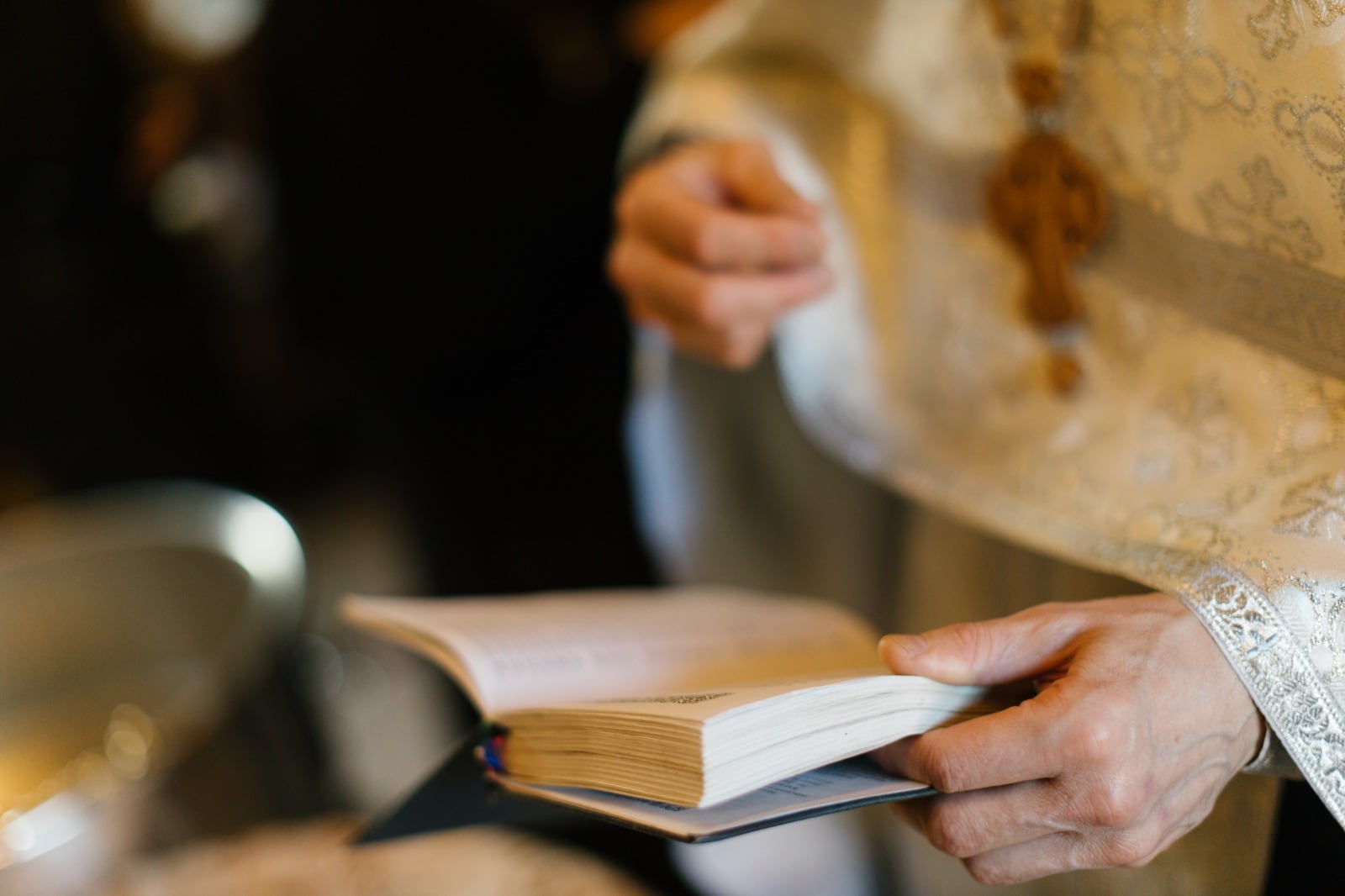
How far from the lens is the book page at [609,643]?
607mm

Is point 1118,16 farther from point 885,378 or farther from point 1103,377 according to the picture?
point 885,378

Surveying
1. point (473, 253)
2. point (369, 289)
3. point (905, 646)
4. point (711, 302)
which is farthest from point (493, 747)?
point (369, 289)

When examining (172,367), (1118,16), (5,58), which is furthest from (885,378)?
(5,58)

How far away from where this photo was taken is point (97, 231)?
107 inches

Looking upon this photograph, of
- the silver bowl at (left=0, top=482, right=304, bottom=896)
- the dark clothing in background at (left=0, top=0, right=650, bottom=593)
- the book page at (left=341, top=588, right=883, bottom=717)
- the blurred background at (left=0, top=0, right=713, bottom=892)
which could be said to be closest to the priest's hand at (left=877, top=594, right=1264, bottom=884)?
the book page at (left=341, top=588, right=883, bottom=717)

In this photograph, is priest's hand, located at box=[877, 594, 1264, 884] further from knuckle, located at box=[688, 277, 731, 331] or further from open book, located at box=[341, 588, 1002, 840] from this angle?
knuckle, located at box=[688, 277, 731, 331]

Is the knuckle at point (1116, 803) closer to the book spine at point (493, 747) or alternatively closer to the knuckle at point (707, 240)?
the book spine at point (493, 747)

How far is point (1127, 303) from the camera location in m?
0.68

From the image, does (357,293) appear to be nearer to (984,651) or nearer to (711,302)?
(711,302)

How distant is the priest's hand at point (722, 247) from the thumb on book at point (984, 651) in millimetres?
344

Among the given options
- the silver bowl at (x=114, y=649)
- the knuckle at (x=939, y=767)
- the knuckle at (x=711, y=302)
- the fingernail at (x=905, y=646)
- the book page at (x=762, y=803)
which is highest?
the knuckle at (x=711, y=302)

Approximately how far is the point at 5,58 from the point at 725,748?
2.92 metres

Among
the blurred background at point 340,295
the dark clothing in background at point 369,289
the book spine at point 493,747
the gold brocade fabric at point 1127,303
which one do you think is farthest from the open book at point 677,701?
the dark clothing in background at point 369,289

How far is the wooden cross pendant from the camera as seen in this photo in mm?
688
